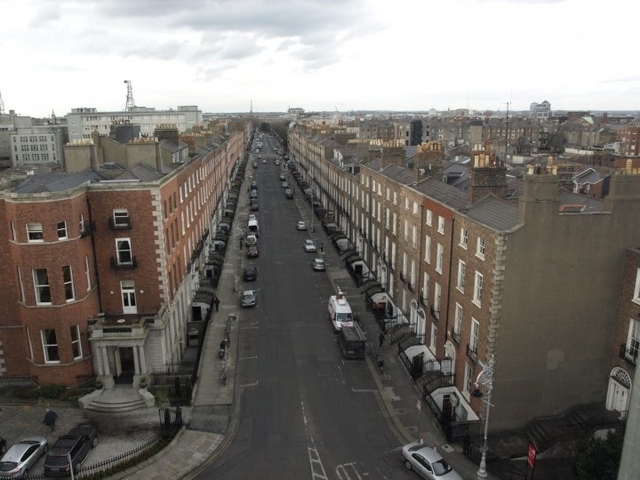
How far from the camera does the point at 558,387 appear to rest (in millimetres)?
32250

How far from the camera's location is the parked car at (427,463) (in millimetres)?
26875

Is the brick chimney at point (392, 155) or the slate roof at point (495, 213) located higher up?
the brick chimney at point (392, 155)

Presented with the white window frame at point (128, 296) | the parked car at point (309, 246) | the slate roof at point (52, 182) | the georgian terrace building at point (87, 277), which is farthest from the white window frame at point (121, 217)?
the parked car at point (309, 246)

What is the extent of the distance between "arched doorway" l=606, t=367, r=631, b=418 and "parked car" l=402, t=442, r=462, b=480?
11.3 m

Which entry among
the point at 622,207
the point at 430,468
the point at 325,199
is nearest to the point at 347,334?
the point at 430,468

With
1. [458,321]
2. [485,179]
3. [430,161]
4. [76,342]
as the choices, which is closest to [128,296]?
[76,342]

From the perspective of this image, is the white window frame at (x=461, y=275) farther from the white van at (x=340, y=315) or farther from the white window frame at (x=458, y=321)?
the white van at (x=340, y=315)

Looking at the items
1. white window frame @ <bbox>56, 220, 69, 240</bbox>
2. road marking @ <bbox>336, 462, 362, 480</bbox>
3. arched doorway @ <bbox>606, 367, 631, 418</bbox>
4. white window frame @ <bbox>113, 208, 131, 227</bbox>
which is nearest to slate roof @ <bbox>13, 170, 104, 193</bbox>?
white window frame @ <bbox>56, 220, 69, 240</bbox>

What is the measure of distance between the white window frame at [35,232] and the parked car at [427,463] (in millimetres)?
24873

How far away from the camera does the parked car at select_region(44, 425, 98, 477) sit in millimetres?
27062

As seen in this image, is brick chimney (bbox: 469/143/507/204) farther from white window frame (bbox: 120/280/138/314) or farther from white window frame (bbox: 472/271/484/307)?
white window frame (bbox: 120/280/138/314)

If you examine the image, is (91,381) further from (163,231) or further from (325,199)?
(325,199)

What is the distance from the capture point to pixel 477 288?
107 feet

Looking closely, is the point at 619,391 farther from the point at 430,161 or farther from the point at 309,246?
the point at 309,246
